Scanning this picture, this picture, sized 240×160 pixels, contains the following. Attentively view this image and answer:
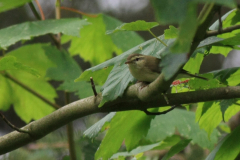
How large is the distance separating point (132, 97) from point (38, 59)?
150 centimetres

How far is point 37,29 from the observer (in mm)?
1649

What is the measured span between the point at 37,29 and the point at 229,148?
1.14 metres

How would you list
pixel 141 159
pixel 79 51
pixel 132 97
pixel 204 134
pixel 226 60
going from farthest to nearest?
1. pixel 226 60
2. pixel 79 51
3. pixel 204 134
4. pixel 141 159
5. pixel 132 97

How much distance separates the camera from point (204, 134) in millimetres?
1799

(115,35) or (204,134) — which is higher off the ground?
(115,35)

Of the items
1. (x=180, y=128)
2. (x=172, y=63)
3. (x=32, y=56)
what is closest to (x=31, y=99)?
(x=32, y=56)

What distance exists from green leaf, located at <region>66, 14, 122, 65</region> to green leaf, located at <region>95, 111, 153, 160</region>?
4.20 ft

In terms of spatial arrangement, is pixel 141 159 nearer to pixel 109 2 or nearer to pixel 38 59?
pixel 38 59

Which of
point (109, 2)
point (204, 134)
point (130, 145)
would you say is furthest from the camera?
point (109, 2)

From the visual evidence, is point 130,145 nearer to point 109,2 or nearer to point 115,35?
point 115,35

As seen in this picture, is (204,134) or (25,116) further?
(25,116)

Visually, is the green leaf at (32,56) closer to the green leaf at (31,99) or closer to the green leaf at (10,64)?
the green leaf at (31,99)

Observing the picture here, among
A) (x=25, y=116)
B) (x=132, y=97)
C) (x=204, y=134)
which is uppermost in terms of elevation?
(x=25, y=116)

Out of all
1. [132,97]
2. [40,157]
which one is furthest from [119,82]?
[40,157]
